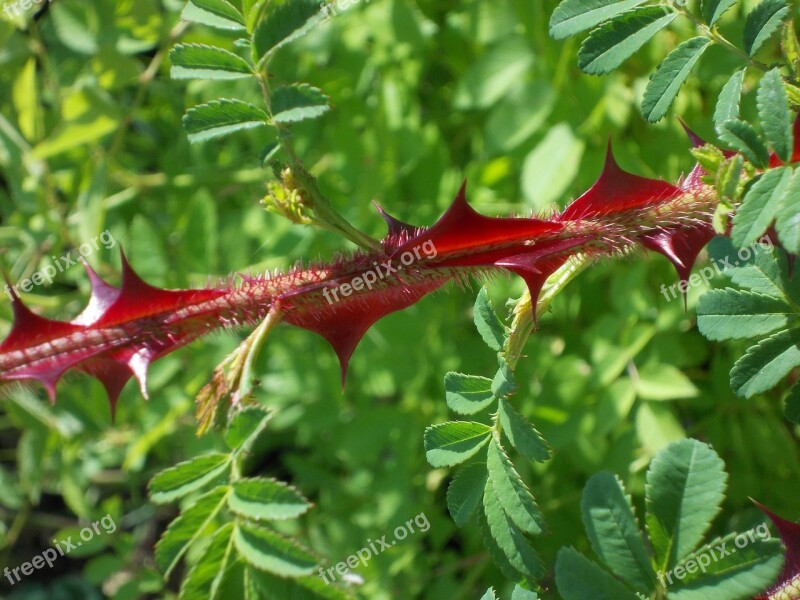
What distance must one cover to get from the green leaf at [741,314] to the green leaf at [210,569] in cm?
78

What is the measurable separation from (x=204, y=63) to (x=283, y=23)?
15 cm

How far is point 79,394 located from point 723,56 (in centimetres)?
199

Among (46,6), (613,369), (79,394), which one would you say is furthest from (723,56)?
(46,6)

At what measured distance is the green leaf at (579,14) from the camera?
3.85 feet

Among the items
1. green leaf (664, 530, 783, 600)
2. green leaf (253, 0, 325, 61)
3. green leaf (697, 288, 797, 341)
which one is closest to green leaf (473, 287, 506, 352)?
green leaf (697, 288, 797, 341)

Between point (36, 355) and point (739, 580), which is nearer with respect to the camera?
point (739, 580)

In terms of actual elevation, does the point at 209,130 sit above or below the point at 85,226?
above

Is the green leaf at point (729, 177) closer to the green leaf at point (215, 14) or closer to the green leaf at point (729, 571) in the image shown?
the green leaf at point (729, 571)

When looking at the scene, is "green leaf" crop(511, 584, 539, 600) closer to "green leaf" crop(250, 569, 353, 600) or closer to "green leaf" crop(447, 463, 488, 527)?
"green leaf" crop(447, 463, 488, 527)

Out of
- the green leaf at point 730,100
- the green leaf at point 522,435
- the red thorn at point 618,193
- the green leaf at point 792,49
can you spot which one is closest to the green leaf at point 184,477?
the green leaf at point 522,435

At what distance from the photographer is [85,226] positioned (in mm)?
2189

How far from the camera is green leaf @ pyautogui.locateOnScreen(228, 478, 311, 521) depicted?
1205mm

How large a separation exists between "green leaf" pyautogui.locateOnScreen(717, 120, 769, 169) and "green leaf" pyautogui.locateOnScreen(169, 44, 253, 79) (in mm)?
723

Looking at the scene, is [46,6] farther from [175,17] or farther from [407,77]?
[407,77]
